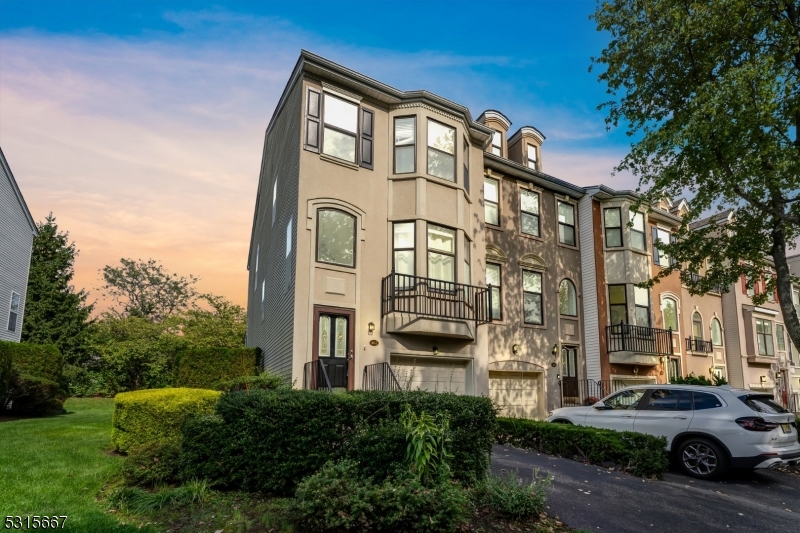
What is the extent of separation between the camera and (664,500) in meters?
7.64

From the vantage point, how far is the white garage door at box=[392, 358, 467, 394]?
14.3 m

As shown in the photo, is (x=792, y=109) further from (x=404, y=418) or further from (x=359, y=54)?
(x=404, y=418)

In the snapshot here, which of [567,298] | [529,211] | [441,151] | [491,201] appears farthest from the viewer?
[567,298]

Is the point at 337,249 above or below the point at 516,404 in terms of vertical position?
above

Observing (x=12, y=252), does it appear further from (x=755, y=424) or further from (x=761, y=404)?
(x=761, y=404)

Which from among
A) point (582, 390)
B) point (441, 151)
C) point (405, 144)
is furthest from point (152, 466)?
point (582, 390)

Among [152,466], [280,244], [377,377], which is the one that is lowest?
[152,466]

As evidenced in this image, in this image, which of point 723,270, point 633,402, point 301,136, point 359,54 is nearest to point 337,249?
point 301,136

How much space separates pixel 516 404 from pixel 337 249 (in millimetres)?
8713

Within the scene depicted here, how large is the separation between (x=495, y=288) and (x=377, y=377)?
265 inches

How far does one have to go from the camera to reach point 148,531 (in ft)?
17.4

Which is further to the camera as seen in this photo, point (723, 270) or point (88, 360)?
point (88, 360)

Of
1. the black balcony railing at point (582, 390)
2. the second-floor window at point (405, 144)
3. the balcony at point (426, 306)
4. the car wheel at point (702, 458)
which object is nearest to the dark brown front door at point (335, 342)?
the balcony at point (426, 306)

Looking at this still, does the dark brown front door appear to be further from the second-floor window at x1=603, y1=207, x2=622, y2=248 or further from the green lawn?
the second-floor window at x1=603, y1=207, x2=622, y2=248
